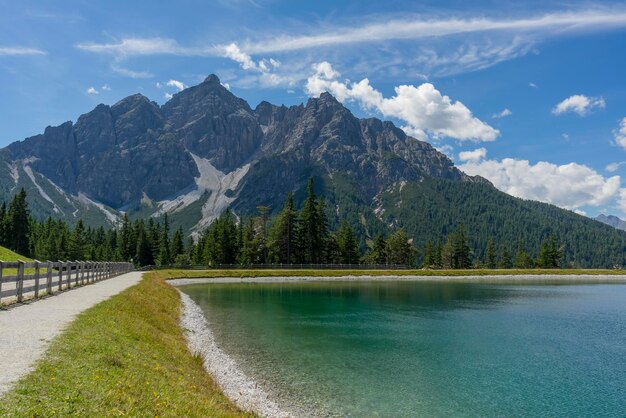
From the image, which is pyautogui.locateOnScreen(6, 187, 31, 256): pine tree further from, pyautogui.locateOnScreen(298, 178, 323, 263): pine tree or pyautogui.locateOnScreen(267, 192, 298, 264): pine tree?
pyautogui.locateOnScreen(298, 178, 323, 263): pine tree

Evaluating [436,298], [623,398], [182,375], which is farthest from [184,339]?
[436,298]

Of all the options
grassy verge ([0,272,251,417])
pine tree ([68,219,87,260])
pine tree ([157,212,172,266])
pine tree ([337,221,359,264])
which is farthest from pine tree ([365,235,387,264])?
grassy verge ([0,272,251,417])

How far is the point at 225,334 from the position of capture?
108ft

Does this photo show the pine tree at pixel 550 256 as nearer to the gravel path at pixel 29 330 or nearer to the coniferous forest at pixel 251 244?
the coniferous forest at pixel 251 244

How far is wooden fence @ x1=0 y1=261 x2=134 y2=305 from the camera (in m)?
23.8

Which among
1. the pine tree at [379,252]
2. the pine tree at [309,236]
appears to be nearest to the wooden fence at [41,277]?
the pine tree at [309,236]

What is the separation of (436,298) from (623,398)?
4565 cm

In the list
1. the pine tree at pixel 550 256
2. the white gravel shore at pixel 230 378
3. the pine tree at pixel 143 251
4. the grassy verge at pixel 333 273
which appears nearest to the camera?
the white gravel shore at pixel 230 378

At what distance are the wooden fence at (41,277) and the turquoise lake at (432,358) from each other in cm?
1213

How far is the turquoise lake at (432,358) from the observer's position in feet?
61.4

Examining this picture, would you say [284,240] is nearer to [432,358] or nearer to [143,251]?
[143,251]

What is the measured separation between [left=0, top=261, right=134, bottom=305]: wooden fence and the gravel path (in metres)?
1.02

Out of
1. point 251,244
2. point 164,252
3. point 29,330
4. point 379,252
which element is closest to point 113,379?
point 29,330

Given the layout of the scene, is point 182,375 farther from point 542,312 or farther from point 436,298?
point 436,298
